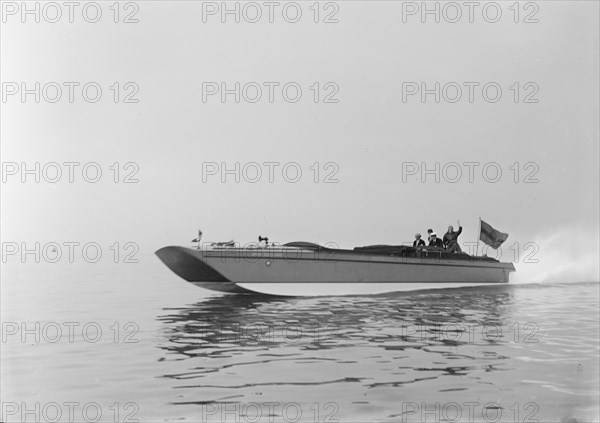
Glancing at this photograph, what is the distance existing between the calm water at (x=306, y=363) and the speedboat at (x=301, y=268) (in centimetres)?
155

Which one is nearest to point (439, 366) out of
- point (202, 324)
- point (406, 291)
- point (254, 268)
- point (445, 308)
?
point (202, 324)

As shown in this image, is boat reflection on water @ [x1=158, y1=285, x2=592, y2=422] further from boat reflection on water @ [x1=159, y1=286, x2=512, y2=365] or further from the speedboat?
the speedboat

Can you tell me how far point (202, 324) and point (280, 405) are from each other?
8986 mm

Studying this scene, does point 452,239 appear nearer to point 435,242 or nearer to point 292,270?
point 435,242

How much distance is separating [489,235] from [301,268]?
393 inches

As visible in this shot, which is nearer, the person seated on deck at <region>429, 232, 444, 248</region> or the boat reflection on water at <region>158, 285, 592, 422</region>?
the boat reflection on water at <region>158, 285, 592, 422</region>

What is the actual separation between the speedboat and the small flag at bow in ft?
13.1

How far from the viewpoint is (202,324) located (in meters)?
17.7

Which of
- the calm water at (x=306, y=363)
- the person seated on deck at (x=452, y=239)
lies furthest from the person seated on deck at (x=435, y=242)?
the calm water at (x=306, y=363)

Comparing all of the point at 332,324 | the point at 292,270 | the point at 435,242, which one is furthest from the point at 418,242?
the point at 332,324

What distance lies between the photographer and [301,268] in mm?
23641

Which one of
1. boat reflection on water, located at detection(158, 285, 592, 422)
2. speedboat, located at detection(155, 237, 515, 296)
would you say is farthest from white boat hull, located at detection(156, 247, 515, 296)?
boat reflection on water, located at detection(158, 285, 592, 422)

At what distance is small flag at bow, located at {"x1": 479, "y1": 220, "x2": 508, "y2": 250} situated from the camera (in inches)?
1133

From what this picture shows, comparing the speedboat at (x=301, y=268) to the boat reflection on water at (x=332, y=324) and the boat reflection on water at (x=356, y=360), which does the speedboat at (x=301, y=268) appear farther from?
the boat reflection on water at (x=356, y=360)
